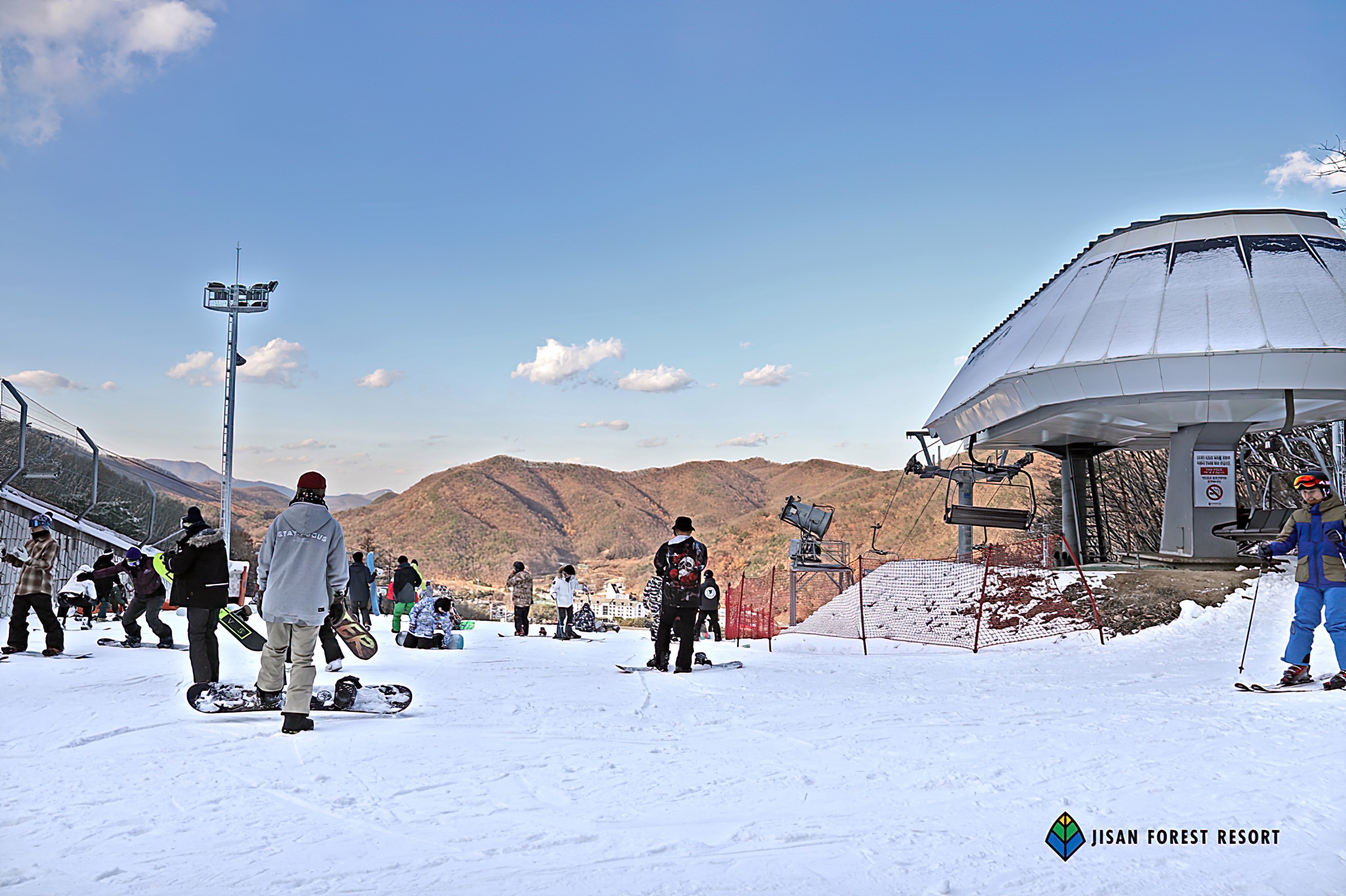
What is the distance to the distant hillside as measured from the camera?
72938mm

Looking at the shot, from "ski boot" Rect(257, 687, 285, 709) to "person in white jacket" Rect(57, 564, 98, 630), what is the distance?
9.99m

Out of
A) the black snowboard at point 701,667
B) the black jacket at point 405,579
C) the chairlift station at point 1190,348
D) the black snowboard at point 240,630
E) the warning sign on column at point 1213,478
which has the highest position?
the chairlift station at point 1190,348

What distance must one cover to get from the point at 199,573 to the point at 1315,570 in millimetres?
9945

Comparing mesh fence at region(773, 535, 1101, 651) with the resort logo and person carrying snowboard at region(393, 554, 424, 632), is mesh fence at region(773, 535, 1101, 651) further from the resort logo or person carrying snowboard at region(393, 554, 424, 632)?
the resort logo

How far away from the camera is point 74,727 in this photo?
6.21 metres

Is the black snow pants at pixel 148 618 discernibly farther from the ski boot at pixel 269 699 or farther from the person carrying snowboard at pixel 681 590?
Answer: the person carrying snowboard at pixel 681 590

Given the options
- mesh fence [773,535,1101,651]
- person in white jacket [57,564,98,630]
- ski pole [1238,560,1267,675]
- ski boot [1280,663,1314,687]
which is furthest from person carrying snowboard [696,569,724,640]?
person in white jacket [57,564,98,630]

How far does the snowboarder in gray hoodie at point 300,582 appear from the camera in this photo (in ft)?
20.6

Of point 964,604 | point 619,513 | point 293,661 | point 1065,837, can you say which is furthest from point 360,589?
point 619,513

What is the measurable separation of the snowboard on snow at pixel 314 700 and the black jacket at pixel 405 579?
463 inches

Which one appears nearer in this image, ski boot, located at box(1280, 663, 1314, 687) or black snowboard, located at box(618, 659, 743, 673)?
ski boot, located at box(1280, 663, 1314, 687)

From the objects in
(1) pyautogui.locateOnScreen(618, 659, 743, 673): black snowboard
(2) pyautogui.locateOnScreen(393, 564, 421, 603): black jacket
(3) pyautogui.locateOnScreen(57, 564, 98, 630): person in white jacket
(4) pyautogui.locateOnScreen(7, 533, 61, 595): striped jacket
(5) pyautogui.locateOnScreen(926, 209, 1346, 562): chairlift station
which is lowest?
(1) pyautogui.locateOnScreen(618, 659, 743, 673): black snowboard

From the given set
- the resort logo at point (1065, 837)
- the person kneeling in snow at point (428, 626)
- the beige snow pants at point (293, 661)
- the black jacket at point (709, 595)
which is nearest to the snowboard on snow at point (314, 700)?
the beige snow pants at point (293, 661)

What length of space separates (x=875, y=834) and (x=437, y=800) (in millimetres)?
2159
